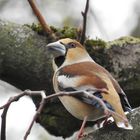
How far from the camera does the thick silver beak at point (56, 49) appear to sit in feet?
10.5

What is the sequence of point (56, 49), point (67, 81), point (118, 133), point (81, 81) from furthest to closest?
1. point (56, 49)
2. point (67, 81)
3. point (81, 81)
4. point (118, 133)

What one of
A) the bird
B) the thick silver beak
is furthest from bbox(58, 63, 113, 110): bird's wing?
the thick silver beak

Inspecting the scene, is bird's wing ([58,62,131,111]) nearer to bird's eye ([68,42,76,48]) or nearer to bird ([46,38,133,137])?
bird ([46,38,133,137])

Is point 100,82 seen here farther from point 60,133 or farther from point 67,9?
point 67,9

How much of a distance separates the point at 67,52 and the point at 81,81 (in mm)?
505

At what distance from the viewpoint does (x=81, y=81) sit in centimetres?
296

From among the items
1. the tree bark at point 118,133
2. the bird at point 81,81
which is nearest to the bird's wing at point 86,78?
the bird at point 81,81

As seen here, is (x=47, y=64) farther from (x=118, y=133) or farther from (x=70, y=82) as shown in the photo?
(x=118, y=133)

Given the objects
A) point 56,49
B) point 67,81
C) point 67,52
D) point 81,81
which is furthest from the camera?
point 67,52

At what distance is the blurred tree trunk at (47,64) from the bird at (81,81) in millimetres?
71

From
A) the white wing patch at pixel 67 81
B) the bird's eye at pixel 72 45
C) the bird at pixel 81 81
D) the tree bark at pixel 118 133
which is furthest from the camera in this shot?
the bird's eye at pixel 72 45

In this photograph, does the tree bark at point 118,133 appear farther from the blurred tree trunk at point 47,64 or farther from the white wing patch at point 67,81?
the blurred tree trunk at point 47,64

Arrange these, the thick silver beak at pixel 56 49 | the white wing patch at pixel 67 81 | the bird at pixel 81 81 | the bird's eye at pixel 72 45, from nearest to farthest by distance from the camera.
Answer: the bird at pixel 81 81
the white wing patch at pixel 67 81
the thick silver beak at pixel 56 49
the bird's eye at pixel 72 45

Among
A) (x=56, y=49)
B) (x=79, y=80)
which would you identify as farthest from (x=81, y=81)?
(x=56, y=49)
